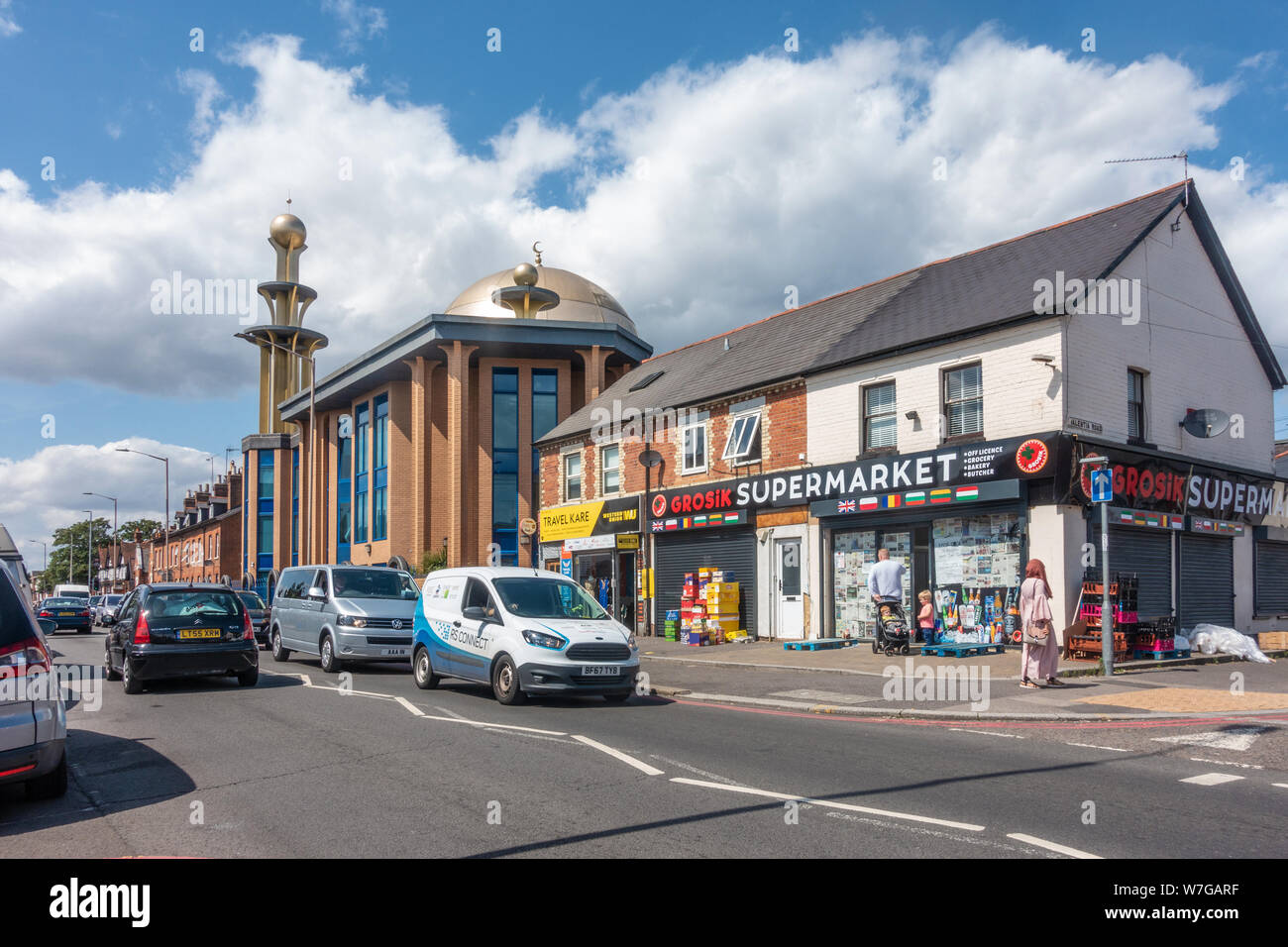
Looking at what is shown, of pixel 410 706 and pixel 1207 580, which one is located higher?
pixel 1207 580

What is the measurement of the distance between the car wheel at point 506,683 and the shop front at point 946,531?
9.50 m

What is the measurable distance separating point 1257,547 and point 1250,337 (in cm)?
505

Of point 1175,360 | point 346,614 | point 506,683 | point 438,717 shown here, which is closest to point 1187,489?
point 1175,360

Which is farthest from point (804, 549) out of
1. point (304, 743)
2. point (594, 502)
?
point (304, 743)

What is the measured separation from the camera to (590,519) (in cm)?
2906

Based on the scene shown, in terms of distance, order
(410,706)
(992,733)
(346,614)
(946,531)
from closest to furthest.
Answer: (992,733), (410,706), (346,614), (946,531)

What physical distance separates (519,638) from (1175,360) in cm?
1585

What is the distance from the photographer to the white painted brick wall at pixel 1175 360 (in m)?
17.6

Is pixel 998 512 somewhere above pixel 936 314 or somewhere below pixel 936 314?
below

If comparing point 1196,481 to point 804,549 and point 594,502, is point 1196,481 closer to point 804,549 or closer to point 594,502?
point 804,549

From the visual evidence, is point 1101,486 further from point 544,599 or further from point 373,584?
point 373,584

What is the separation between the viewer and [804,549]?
21469 mm

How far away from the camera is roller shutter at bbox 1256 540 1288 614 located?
71.7 feet

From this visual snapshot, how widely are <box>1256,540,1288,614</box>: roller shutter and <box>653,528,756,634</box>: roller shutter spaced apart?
38.0 ft
